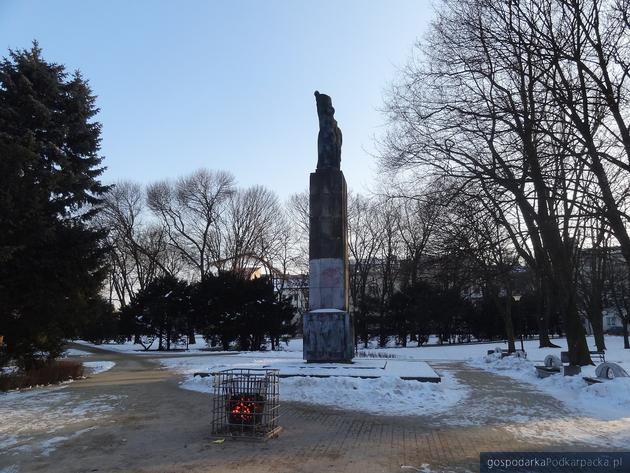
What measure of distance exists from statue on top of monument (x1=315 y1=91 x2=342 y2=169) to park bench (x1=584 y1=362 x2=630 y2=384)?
10397 mm

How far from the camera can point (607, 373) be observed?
1313 cm

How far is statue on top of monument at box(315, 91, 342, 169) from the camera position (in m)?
19.2

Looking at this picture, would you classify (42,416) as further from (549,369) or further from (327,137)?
(549,369)

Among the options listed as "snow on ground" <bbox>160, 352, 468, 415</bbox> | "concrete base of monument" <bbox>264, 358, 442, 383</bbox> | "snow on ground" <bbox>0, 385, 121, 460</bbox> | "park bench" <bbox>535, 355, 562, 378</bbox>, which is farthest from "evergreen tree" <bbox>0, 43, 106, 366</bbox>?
"park bench" <bbox>535, 355, 562, 378</bbox>

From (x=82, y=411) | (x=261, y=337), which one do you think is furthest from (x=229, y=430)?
(x=261, y=337)

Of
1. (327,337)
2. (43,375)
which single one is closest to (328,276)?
(327,337)

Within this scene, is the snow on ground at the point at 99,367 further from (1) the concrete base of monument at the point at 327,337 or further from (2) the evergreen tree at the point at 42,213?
(1) the concrete base of monument at the point at 327,337

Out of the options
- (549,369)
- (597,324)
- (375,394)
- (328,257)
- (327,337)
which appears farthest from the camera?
(597,324)

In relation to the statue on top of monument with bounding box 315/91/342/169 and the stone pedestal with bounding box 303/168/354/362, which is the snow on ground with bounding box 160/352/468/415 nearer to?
the stone pedestal with bounding box 303/168/354/362

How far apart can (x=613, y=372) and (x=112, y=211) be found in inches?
1634

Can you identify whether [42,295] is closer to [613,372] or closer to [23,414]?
[23,414]

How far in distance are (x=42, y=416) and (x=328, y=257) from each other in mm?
10170

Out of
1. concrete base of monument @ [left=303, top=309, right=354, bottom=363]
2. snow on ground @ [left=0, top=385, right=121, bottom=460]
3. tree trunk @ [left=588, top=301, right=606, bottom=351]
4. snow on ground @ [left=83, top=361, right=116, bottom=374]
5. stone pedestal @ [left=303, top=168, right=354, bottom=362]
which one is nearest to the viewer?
snow on ground @ [left=0, top=385, right=121, bottom=460]

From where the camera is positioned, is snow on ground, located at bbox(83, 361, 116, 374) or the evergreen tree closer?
the evergreen tree
